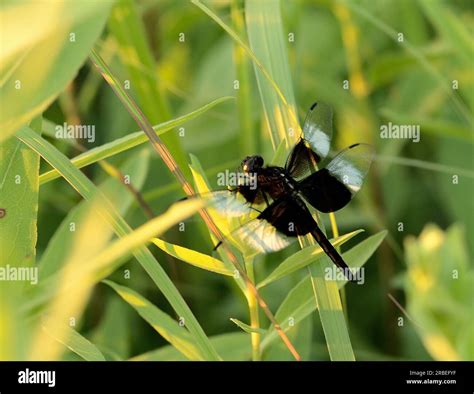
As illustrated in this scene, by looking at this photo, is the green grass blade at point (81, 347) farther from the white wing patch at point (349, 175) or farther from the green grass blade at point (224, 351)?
the white wing patch at point (349, 175)

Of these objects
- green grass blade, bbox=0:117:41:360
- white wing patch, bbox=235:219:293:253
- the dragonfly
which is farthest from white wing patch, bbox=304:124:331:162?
green grass blade, bbox=0:117:41:360

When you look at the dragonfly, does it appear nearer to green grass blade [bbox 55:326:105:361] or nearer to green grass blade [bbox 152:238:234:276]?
green grass blade [bbox 152:238:234:276]

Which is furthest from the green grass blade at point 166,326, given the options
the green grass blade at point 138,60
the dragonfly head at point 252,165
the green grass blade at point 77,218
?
the green grass blade at point 138,60

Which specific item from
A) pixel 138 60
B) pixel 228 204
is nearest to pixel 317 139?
pixel 228 204

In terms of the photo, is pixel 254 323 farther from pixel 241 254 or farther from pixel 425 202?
pixel 425 202

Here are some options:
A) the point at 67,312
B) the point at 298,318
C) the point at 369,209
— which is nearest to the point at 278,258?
the point at 369,209
